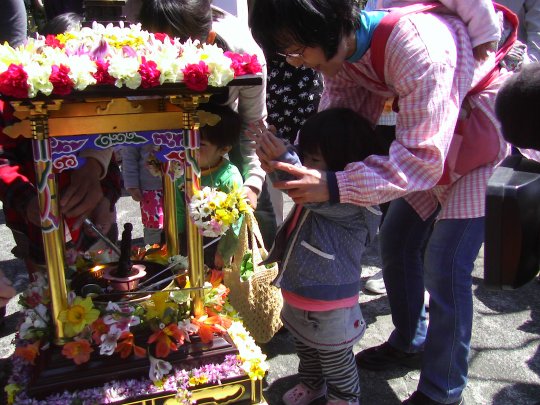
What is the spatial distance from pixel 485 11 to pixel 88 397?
5.54ft

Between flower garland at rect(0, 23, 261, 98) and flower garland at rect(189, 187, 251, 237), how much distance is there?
0.33 metres

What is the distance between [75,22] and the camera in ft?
7.91

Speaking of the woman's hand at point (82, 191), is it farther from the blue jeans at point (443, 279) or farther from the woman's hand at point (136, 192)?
the blue jeans at point (443, 279)

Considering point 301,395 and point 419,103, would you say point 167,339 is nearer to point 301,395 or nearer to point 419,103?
point 301,395

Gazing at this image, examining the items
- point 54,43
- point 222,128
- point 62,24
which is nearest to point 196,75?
point 54,43

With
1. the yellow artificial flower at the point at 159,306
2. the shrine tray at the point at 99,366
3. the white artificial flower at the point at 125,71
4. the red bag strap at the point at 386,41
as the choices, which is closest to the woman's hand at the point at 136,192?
the yellow artificial flower at the point at 159,306

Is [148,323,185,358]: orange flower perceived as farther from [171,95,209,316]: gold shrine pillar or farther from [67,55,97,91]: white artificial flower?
[67,55,97,91]: white artificial flower

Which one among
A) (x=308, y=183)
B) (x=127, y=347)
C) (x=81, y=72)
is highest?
(x=81, y=72)

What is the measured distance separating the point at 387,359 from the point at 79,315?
54.1 inches

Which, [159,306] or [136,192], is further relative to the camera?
[136,192]

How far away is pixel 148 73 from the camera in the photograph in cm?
148

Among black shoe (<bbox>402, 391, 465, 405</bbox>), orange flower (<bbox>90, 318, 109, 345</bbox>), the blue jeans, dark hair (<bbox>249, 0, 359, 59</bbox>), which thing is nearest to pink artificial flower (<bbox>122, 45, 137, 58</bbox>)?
dark hair (<bbox>249, 0, 359, 59</bbox>)

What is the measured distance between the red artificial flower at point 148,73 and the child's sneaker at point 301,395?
132 cm

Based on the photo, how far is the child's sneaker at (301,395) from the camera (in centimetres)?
214
